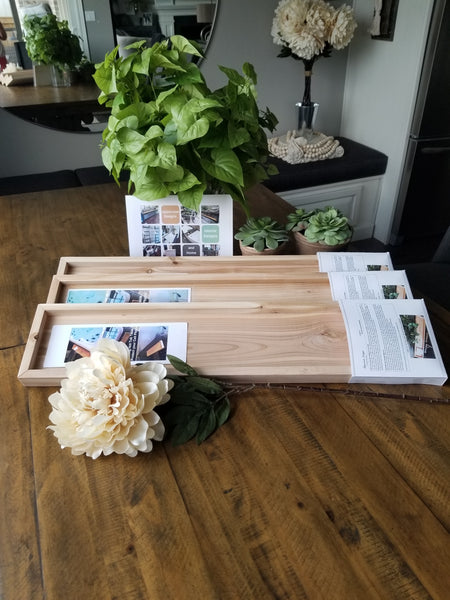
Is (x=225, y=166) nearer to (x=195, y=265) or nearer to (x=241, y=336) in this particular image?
(x=195, y=265)

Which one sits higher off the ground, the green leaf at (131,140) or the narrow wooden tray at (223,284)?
the green leaf at (131,140)

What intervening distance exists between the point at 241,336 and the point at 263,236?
34cm

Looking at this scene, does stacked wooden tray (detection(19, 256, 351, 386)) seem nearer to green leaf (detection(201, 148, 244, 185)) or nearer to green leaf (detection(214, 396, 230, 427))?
green leaf (detection(214, 396, 230, 427))

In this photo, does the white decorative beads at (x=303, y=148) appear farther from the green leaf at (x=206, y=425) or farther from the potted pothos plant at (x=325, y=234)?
the green leaf at (x=206, y=425)

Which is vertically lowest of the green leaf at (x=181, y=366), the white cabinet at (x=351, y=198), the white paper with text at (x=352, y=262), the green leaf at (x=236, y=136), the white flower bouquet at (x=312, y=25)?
the white cabinet at (x=351, y=198)

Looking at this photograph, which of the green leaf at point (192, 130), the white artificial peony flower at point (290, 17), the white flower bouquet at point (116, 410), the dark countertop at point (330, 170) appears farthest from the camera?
the dark countertop at point (330, 170)

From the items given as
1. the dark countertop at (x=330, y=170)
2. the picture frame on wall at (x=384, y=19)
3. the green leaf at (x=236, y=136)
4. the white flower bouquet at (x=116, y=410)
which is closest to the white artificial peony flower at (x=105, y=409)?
the white flower bouquet at (x=116, y=410)

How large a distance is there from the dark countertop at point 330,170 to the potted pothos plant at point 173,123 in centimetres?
149

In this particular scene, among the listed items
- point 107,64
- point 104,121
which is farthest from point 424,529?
point 104,121

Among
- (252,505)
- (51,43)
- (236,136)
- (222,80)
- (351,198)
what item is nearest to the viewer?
(252,505)

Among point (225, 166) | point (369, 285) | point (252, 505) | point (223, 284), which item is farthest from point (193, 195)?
point (252, 505)

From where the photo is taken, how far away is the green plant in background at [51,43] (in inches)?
94.0

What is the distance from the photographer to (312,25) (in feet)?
7.56

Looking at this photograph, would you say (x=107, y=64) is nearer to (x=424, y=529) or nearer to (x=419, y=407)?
(x=419, y=407)
